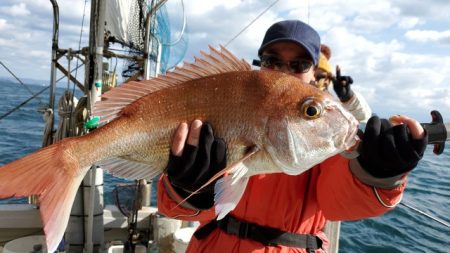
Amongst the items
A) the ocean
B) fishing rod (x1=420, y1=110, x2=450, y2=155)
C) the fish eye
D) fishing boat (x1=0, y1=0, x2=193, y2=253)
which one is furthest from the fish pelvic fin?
the ocean

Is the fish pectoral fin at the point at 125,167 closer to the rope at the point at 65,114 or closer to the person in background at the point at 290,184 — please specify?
the person in background at the point at 290,184

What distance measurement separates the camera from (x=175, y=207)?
2.20 metres

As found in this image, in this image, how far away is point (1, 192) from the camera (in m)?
1.53

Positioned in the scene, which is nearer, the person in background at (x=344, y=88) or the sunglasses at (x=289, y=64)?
the sunglasses at (x=289, y=64)

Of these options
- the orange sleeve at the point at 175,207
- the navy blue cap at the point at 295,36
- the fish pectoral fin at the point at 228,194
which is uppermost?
the navy blue cap at the point at 295,36

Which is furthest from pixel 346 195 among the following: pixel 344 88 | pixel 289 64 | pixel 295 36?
pixel 344 88

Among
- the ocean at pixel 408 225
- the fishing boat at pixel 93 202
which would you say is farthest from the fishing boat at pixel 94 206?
the ocean at pixel 408 225

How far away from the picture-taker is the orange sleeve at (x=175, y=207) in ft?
7.16

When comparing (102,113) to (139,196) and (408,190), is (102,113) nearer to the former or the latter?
(139,196)

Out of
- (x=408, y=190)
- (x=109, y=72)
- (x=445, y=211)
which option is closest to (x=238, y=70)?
(x=109, y=72)

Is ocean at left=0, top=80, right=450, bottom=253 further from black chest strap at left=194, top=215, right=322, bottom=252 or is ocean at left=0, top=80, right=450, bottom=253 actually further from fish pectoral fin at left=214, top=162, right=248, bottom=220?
fish pectoral fin at left=214, top=162, right=248, bottom=220

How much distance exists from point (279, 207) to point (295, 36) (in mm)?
1066

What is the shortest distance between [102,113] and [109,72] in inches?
224

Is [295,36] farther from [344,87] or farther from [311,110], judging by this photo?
[344,87]
